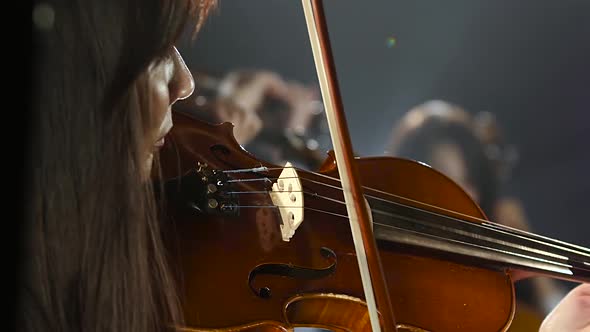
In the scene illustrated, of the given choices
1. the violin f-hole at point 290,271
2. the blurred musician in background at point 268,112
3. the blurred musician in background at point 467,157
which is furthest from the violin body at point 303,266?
the blurred musician in background at point 467,157

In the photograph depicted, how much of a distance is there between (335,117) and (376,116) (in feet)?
5.09

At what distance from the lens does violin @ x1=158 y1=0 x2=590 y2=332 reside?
20.5 inches

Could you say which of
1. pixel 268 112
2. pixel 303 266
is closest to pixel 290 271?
pixel 303 266

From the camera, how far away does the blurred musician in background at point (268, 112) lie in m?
1.21

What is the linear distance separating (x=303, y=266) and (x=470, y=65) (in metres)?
1.75

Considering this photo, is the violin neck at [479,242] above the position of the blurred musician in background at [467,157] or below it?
below

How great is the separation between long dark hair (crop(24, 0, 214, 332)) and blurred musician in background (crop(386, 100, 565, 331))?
3.54 feet

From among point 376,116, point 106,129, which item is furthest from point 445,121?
point 106,129

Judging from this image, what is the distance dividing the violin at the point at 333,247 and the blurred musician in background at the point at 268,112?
1.53 ft

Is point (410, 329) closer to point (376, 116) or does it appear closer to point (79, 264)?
point (79, 264)

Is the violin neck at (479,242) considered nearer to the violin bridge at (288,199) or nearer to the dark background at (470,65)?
the violin bridge at (288,199)

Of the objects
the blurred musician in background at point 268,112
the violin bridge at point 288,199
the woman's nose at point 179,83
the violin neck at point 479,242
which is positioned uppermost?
the blurred musician in background at point 268,112

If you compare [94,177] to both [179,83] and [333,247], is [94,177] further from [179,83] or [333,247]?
[333,247]

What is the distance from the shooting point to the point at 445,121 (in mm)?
1722
